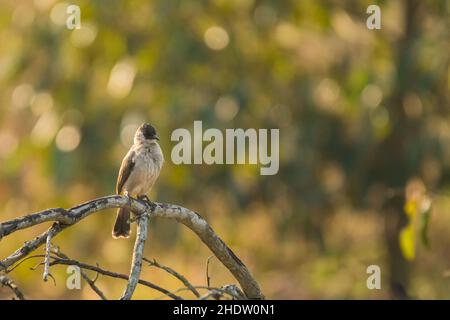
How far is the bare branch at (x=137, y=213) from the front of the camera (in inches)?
124

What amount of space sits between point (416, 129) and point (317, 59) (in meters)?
1.50

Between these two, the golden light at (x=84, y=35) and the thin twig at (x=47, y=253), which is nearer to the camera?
the thin twig at (x=47, y=253)

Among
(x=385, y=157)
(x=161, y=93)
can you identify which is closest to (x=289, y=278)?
(x=385, y=157)

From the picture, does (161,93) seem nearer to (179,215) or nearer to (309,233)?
(309,233)

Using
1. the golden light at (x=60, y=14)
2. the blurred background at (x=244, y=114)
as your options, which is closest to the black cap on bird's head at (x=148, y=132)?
the blurred background at (x=244, y=114)

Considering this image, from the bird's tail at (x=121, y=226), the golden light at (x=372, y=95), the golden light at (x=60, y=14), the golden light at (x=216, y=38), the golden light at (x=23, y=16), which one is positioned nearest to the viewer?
the bird's tail at (x=121, y=226)

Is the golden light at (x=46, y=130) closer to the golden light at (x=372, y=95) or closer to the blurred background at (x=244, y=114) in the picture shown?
the blurred background at (x=244, y=114)

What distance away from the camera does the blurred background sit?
31.8 ft

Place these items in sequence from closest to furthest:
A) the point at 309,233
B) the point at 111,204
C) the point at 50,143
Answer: the point at 111,204, the point at 50,143, the point at 309,233

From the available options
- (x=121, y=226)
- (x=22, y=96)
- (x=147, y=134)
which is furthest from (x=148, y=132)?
(x=22, y=96)

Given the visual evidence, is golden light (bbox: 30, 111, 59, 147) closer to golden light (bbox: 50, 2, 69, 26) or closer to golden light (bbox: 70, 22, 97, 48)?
golden light (bbox: 70, 22, 97, 48)

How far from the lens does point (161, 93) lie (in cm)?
986

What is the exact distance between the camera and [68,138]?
9.91 meters

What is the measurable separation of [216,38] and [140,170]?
4.65 metres
